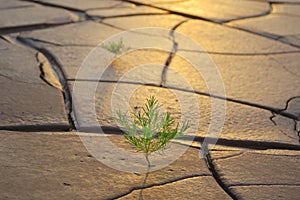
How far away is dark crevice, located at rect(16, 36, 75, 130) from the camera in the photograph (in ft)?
6.48

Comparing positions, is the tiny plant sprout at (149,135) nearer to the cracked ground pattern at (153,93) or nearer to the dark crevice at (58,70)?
the cracked ground pattern at (153,93)

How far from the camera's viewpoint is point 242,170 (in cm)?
164

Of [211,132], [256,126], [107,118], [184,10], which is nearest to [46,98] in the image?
[107,118]

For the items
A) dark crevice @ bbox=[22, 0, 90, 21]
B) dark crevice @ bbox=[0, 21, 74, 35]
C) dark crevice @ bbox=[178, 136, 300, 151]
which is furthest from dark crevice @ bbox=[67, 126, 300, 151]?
dark crevice @ bbox=[22, 0, 90, 21]

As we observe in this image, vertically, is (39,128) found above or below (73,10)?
below

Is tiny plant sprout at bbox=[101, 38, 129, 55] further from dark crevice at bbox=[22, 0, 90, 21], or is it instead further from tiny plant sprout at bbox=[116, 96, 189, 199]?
tiny plant sprout at bbox=[116, 96, 189, 199]

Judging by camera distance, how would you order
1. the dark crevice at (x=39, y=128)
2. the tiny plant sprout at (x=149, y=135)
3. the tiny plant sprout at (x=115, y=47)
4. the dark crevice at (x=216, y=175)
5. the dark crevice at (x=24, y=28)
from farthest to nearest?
the dark crevice at (x=24, y=28), the tiny plant sprout at (x=115, y=47), the dark crevice at (x=39, y=128), the tiny plant sprout at (x=149, y=135), the dark crevice at (x=216, y=175)

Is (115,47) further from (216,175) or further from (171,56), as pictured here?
(216,175)

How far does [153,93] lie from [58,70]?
433 mm

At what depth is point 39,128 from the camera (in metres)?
1.81

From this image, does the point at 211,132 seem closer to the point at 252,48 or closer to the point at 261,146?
the point at 261,146

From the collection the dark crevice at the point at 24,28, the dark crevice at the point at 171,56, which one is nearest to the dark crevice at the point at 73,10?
the dark crevice at the point at 24,28

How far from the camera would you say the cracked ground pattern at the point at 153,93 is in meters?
1.54

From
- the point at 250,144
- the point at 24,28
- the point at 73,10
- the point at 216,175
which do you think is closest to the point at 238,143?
the point at 250,144
